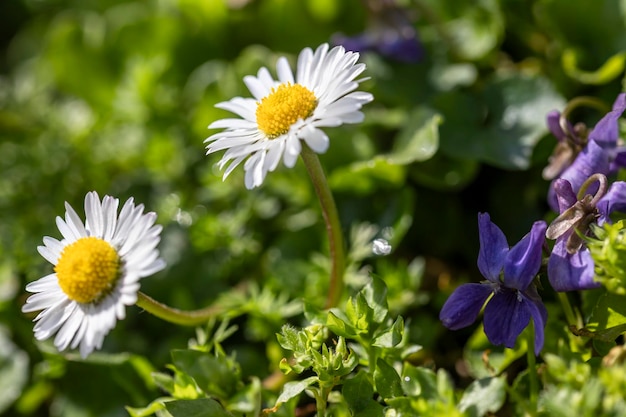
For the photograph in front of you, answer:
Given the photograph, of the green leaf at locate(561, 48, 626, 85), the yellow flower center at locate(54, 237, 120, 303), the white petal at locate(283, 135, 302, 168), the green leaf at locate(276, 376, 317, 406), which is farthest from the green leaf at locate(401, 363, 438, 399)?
the green leaf at locate(561, 48, 626, 85)

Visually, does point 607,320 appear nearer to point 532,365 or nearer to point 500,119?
point 532,365

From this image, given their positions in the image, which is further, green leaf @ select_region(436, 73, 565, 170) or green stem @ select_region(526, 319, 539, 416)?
green leaf @ select_region(436, 73, 565, 170)

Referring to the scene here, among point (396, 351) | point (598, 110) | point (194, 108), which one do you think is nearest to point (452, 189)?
point (598, 110)

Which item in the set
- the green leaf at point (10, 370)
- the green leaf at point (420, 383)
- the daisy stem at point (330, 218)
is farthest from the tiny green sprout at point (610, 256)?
the green leaf at point (10, 370)

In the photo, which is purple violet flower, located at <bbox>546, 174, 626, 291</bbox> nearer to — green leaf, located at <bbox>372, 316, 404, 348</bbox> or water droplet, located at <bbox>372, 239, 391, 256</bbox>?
green leaf, located at <bbox>372, 316, 404, 348</bbox>

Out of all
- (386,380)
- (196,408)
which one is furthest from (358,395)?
(196,408)

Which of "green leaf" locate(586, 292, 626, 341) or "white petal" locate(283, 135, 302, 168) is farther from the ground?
"white petal" locate(283, 135, 302, 168)
